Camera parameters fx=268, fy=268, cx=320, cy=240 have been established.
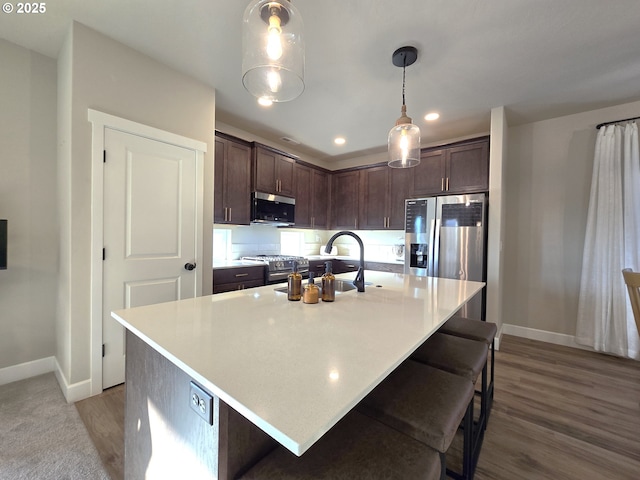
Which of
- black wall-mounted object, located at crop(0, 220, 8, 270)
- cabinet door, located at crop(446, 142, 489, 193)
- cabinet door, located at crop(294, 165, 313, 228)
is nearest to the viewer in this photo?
black wall-mounted object, located at crop(0, 220, 8, 270)

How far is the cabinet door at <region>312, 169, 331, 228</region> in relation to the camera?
14.5 ft

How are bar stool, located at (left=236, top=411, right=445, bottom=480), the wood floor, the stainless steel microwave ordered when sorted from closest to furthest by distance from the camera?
bar stool, located at (left=236, top=411, right=445, bottom=480), the wood floor, the stainless steel microwave

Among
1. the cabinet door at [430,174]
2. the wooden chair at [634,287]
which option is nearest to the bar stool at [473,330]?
the wooden chair at [634,287]

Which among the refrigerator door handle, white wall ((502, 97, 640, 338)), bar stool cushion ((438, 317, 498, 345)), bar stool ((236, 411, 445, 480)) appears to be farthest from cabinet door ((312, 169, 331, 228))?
bar stool ((236, 411, 445, 480))

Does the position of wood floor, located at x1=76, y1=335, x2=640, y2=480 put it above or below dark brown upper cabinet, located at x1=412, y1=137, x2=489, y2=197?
below

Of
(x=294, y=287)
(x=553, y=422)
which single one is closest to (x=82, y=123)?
(x=294, y=287)

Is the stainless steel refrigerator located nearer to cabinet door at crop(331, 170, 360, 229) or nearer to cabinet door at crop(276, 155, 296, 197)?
cabinet door at crop(331, 170, 360, 229)

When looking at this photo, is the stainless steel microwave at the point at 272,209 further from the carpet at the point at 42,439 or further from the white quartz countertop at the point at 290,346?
the carpet at the point at 42,439

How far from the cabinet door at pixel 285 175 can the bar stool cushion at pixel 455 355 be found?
9.27 ft

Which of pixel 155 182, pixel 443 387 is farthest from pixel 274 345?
pixel 155 182

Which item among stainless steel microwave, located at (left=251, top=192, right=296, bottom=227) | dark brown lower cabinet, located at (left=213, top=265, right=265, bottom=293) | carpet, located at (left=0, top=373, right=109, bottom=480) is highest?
stainless steel microwave, located at (left=251, top=192, right=296, bottom=227)

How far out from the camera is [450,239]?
125 inches

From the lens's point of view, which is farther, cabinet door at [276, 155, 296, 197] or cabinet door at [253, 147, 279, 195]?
cabinet door at [276, 155, 296, 197]

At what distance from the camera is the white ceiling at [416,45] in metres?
1.69
